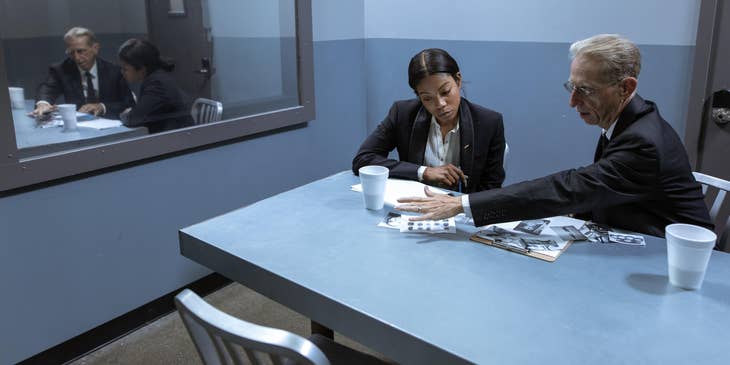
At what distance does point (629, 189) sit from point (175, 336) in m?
1.96

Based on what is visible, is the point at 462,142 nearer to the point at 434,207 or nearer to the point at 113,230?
the point at 434,207

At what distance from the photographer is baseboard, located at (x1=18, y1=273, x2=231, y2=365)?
2221mm

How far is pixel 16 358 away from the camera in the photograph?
2105mm

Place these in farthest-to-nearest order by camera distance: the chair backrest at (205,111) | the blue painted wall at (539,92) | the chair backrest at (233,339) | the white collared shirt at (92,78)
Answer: the chair backrest at (205,111)
the blue painted wall at (539,92)
the white collared shirt at (92,78)
the chair backrest at (233,339)

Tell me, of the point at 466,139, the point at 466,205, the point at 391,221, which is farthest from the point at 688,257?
the point at 466,139

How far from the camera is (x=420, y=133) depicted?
2258 millimetres

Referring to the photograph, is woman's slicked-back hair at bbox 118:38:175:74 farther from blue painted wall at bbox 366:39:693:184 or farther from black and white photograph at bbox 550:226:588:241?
black and white photograph at bbox 550:226:588:241

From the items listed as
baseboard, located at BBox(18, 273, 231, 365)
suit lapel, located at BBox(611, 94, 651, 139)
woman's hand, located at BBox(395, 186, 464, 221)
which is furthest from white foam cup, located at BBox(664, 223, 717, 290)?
baseboard, located at BBox(18, 273, 231, 365)

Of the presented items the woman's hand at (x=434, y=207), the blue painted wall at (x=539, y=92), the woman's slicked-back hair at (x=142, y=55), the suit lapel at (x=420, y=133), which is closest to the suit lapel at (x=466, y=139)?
the suit lapel at (x=420, y=133)

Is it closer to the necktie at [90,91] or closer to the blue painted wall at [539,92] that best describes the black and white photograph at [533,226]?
the blue painted wall at [539,92]

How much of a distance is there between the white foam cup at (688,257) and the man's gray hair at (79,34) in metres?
2.27

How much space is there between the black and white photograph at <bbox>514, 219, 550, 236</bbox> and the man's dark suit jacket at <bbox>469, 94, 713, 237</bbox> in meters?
0.05

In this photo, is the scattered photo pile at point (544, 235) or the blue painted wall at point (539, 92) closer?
the scattered photo pile at point (544, 235)

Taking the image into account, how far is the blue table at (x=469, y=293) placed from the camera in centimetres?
97
